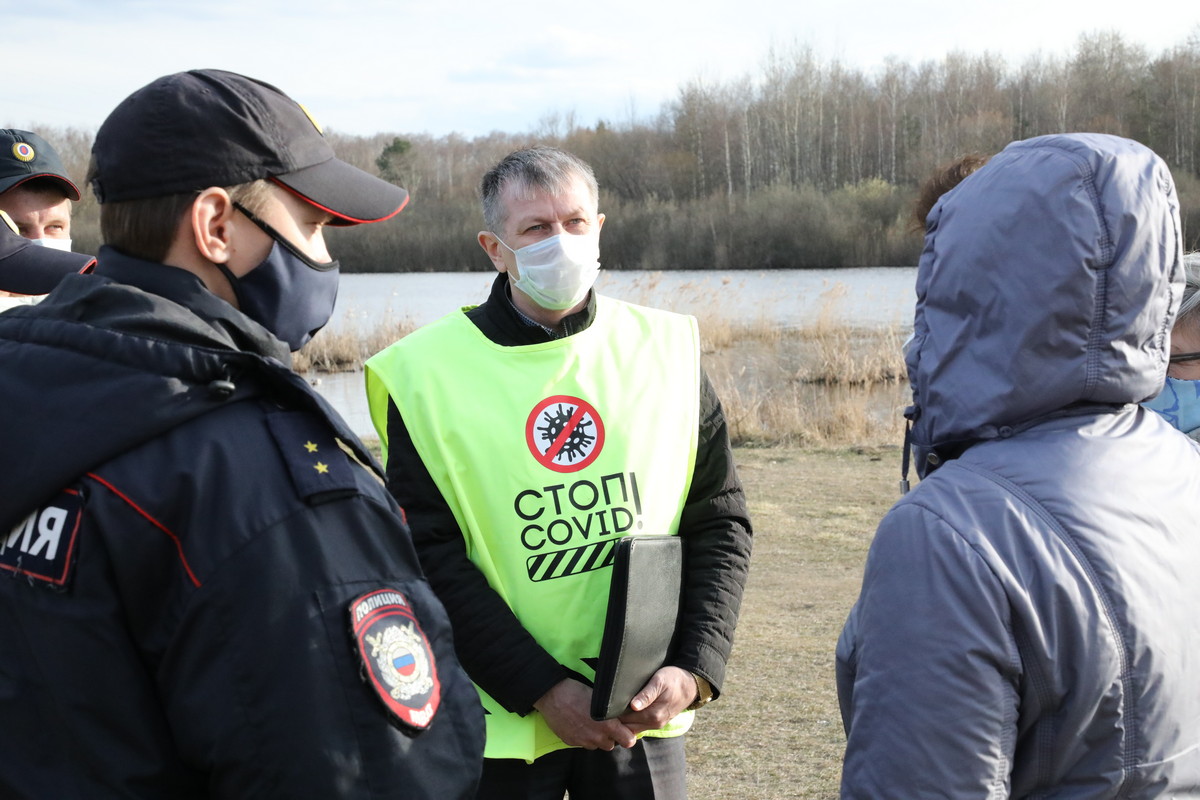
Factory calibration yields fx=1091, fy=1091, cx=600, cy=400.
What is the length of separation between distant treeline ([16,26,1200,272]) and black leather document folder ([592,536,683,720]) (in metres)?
32.4

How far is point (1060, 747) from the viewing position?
133 centimetres

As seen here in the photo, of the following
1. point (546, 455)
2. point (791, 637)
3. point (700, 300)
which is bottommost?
point (791, 637)

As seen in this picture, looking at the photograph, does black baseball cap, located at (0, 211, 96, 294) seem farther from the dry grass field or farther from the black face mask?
the dry grass field

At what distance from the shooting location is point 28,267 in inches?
134

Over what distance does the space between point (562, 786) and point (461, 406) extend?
2.88 feet

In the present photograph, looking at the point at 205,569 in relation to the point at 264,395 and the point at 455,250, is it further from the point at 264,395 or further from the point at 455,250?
the point at 455,250

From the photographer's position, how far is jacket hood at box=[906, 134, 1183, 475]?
53.2 inches

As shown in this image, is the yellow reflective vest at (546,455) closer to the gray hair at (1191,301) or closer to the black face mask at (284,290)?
the black face mask at (284,290)

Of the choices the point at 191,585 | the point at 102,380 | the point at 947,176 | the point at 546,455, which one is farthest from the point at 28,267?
the point at 947,176

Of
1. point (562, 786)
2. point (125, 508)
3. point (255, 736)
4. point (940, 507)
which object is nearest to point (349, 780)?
point (255, 736)

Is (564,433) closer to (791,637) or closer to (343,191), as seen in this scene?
(343,191)

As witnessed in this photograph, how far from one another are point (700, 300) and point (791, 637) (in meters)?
12.2

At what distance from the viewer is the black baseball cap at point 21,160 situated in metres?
3.70

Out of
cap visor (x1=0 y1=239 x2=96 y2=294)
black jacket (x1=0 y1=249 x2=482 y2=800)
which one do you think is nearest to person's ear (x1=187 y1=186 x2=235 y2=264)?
black jacket (x1=0 y1=249 x2=482 y2=800)
